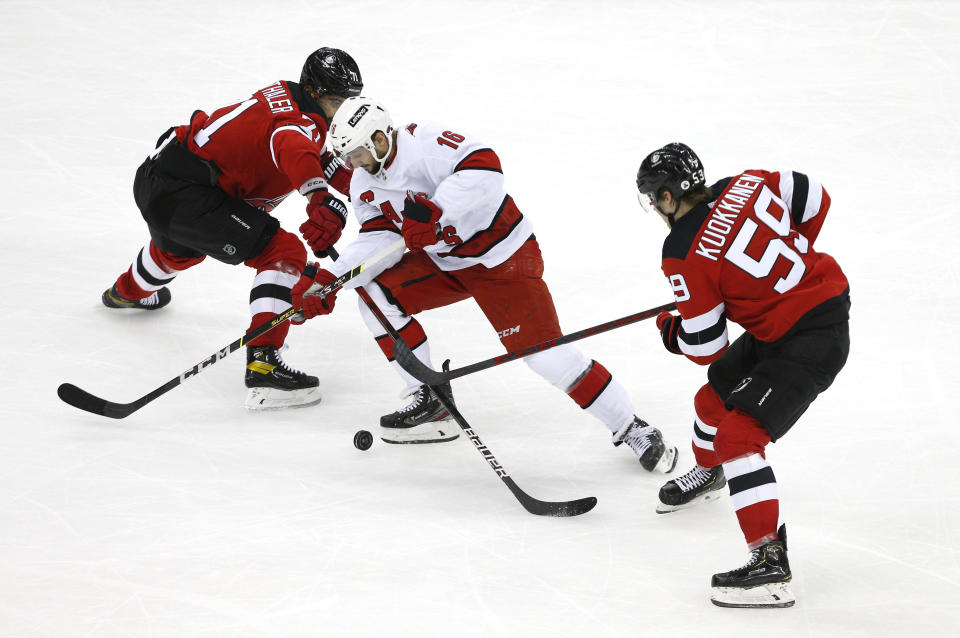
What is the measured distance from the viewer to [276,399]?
3.58 m

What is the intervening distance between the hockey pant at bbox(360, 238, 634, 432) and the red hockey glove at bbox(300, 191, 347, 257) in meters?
0.24

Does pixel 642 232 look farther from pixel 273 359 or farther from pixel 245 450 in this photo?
pixel 245 450

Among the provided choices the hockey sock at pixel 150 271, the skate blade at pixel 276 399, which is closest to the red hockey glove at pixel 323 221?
the skate blade at pixel 276 399

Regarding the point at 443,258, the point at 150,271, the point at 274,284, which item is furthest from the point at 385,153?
the point at 150,271

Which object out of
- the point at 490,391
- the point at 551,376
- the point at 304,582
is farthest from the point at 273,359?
the point at 304,582

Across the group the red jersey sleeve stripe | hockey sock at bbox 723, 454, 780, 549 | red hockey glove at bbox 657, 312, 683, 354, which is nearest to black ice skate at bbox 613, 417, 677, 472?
red hockey glove at bbox 657, 312, 683, 354

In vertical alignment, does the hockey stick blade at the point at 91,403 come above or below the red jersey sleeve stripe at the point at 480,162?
below

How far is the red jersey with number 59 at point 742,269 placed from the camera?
2.33 metres

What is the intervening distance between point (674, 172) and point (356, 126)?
1097 millimetres

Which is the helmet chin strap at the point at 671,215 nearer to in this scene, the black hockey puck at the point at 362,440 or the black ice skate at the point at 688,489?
the black ice skate at the point at 688,489

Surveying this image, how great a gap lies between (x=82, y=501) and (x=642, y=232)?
9.92 ft

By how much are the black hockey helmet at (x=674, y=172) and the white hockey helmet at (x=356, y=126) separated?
98 cm

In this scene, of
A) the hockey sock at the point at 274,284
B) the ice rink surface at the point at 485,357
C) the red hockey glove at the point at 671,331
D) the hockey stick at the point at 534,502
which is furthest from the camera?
the hockey sock at the point at 274,284

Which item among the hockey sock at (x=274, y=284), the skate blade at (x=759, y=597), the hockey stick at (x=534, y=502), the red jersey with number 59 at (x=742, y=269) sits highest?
the red jersey with number 59 at (x=742, y=269)
